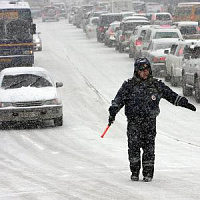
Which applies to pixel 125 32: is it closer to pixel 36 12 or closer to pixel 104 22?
pixel 104 22

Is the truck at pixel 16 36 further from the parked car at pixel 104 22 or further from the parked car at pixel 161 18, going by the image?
the parked car at pixel 161 18

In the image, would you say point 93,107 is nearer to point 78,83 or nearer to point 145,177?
point 78,83

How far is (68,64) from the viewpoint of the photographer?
39.5 m

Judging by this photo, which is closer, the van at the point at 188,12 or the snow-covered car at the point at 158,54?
the snow-covered car at the point at 158,54

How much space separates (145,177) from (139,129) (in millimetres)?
596

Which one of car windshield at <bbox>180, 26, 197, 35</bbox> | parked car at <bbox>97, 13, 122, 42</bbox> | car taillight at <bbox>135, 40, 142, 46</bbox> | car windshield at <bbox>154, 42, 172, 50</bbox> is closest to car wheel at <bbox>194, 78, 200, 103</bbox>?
car windshield at <bbox>154, 42, 172, 50</bbox>

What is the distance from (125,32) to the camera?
46469mm

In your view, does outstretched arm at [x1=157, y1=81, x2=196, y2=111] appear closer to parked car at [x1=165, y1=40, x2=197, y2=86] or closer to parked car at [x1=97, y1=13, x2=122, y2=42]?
parked car at [x1=165, y1=40, x2=197, y2=86]

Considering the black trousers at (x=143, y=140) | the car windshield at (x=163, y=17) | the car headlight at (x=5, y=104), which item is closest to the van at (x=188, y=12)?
the car windshield at (x=163, y=17)

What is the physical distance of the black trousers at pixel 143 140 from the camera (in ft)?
33.8

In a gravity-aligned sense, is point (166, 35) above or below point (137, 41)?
above

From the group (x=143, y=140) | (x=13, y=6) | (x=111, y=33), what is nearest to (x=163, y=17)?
(x=111, y=33)

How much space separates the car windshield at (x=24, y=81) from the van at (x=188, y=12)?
119 feet

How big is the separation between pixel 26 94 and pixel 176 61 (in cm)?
1032
